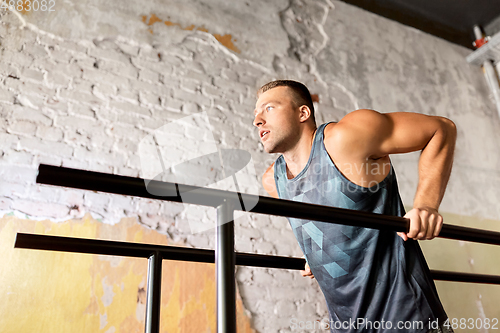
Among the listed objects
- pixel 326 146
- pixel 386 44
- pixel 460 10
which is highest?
pixel 460 10

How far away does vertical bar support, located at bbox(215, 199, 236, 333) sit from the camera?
0.62m

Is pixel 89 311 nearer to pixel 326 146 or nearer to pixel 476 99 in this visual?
pixel 326 146

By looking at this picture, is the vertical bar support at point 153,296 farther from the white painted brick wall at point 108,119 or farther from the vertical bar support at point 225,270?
the white painted brick wall at point 108,119

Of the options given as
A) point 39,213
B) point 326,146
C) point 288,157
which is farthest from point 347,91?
point 39,213

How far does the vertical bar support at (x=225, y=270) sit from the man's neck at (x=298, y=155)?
0.84 meters

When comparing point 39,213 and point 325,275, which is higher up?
point 39,213

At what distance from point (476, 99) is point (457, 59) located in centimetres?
49

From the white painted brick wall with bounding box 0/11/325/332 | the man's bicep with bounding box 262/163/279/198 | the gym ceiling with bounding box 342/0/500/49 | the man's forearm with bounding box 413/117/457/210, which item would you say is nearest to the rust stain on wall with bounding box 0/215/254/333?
the white painted brick wall with bounding box 0/11/325/332

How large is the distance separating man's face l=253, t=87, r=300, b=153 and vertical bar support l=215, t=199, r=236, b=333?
2.94 ft

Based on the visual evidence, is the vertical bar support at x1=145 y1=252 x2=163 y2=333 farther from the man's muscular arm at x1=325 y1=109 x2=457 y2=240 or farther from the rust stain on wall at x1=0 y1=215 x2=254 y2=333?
the rust stain on wall at x1=0 y1=215 x2=254 y2=333

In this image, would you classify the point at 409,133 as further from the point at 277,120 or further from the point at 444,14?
the point at 444,14

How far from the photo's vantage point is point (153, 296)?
2.98 ft

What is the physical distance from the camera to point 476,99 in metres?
3.82

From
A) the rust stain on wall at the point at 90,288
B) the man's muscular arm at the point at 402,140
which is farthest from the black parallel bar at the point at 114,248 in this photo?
the rust stain on wall at the point at 90,288
